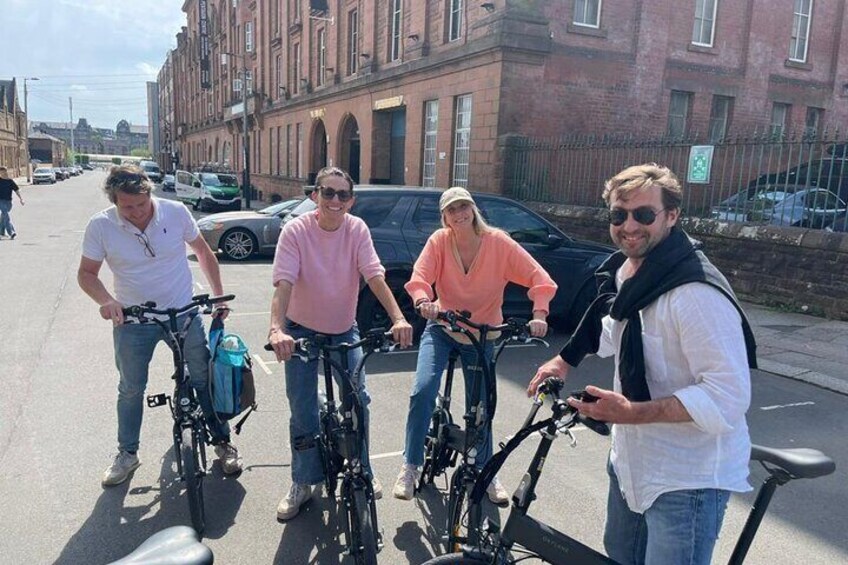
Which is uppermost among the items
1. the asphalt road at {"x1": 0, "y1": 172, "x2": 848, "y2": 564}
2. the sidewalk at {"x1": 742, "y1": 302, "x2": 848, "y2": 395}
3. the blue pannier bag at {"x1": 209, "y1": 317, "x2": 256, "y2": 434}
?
the blue pannier bag at {"x1": 209, "y1": 317, "x2": 256, "y2": 434}

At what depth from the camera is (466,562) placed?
7.18 ft

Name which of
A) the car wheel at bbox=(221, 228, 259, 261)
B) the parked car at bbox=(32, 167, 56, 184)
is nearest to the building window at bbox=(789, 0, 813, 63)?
the car wheel at bbox=(221, 228, 259, 261)

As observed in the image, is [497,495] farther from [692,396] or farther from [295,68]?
[295,68]

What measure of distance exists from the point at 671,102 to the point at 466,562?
18.9 meters

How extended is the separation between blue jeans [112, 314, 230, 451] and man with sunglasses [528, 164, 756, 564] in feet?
8.94

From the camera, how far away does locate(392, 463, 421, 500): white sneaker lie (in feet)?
12.3

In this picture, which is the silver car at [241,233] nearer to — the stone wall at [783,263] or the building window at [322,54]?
the stone wall at [783,263]

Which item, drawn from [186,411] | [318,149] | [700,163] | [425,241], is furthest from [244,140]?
[186,411]

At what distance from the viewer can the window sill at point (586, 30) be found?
1588cm

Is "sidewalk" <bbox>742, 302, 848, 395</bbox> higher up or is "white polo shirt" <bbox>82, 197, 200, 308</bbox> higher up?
"white polo shirt" <bbox>82, 197, 200, 308</bbox>

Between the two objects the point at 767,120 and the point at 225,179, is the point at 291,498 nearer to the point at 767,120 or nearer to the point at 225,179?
the point at 767,120

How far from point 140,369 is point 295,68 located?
1257 inches

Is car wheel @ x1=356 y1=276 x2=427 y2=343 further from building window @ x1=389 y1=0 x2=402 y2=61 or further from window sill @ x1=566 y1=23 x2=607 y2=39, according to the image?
building window @ x1=389 y1=0 x2=402 y2=61

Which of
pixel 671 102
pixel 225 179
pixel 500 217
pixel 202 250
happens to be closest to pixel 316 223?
pixel 202 250
